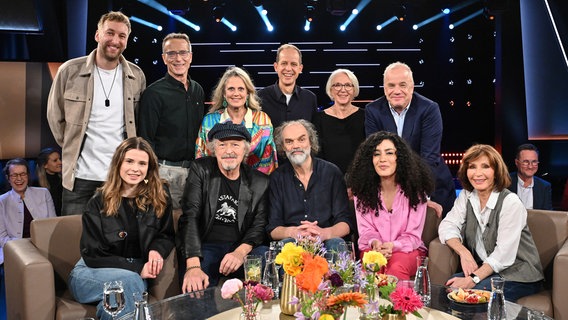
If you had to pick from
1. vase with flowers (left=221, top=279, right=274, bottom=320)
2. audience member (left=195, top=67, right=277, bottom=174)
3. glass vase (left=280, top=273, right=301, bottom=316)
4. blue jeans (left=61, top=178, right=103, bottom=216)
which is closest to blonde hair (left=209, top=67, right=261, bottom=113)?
audience member (left=195, top=67, right=277, bottom=174)

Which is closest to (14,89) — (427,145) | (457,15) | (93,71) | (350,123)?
(93,71)

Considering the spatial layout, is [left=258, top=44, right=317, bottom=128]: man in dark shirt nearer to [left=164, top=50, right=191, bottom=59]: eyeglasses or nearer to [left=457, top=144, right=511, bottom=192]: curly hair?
[left=164, top=50, right=191, bottom=59]: eyeglasses

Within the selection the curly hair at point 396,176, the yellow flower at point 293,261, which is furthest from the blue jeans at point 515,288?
the yellow flower at point 293,261

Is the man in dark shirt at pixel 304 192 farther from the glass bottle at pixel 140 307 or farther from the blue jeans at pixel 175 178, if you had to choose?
the glass bottle at pixel 140 307

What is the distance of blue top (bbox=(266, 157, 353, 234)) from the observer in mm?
4352

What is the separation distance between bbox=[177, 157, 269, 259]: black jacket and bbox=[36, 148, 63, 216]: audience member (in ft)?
8.26

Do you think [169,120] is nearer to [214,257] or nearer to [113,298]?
[214,257]

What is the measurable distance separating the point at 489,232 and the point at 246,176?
1.54m

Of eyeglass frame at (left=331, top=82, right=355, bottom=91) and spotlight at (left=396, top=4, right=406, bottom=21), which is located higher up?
spotlight at (left=396, top=4, right=406, bottom=21)

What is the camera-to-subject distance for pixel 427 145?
184 inches

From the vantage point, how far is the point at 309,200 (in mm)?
4379

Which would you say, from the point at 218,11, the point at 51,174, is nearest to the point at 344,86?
the point at 51,174

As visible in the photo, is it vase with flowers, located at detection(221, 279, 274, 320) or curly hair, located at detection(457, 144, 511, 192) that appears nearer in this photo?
vase with flowers, located at detection(221, 279, 274, 320)

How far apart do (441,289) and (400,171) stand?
1207 millimetres
